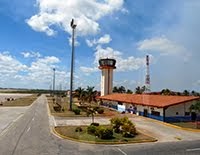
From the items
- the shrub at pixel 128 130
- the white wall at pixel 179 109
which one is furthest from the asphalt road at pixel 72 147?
the white wall at pixel 179 109

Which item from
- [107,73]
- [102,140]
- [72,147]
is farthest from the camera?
[107,73]

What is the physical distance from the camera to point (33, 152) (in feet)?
77.3

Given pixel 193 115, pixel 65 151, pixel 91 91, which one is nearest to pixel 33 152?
pixel 65 151

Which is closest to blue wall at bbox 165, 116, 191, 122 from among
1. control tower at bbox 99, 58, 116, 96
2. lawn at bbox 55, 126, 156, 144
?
lawn at bbox 55, 126, 156, 144

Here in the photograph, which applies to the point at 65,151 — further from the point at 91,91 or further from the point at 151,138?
the point at 91,91

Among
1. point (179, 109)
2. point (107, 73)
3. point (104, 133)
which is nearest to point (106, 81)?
point (107, 73)

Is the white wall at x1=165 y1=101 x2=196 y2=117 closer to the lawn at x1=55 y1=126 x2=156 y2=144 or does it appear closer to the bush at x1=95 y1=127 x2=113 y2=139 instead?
the lawn at x1=55 y1=126 x2=156 y2=144

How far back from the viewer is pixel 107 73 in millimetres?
94125

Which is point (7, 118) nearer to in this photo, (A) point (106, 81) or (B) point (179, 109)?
(B) point (179, 109)

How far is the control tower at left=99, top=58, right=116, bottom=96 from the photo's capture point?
308 feet

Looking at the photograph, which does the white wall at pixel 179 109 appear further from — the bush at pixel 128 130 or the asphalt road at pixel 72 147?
the asphalt road at pixel 72 147

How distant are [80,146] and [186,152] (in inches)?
370

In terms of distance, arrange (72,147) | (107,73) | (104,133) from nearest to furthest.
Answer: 1. (72,147)
2. (104,133)
3. (107,73)

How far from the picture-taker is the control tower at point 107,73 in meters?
93.8
